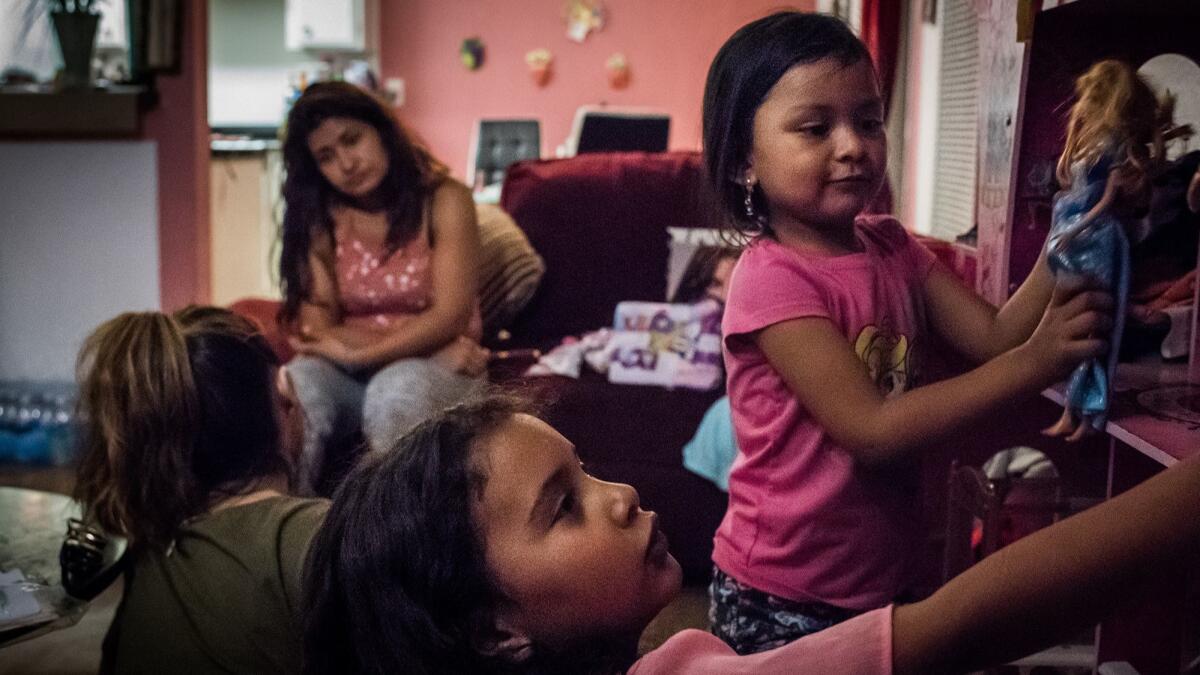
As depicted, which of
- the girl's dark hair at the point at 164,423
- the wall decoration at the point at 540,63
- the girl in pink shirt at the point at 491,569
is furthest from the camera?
the wall decoration at the point at 540,63

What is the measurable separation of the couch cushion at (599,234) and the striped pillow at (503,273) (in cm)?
5

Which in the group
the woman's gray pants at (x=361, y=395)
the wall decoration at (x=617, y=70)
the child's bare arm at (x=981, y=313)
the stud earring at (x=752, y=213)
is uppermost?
the wall decoration at (x=617, y=70)

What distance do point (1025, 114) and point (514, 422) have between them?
70cm

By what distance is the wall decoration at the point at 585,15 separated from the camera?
23.8 ft

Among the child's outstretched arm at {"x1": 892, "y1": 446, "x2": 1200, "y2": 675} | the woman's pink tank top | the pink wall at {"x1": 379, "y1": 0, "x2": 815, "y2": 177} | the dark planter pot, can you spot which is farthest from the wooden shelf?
the pink wall at {"x1": 379, "y1": 0, "x2": 815, "y2": 177}

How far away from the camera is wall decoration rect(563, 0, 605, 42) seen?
7266 millimetres

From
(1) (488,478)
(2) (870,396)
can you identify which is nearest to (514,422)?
(1) (488,478)

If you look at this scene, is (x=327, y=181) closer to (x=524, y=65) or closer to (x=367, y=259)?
(x=367, y=259)

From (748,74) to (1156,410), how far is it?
0.44 metres

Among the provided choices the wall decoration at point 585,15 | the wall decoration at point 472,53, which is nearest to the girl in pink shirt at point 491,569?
the wall decoration at point 585,15

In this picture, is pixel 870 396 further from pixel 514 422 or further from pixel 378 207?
pixel 378 207

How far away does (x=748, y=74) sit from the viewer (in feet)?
3.39

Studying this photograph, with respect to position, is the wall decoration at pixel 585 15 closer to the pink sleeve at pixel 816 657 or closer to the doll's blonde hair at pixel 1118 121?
the doll's blonde hair at pixel 1118 121

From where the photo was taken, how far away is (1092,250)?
35.4 inches
